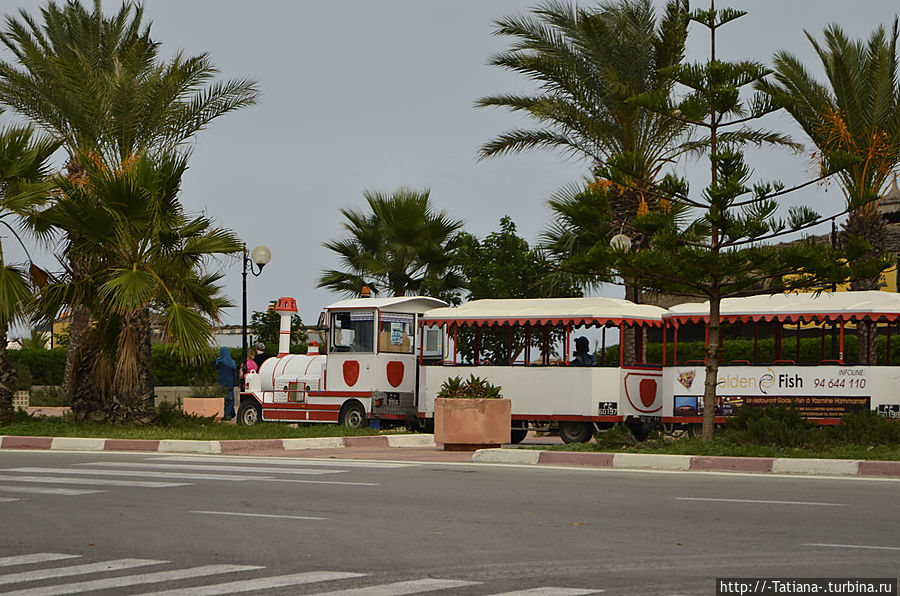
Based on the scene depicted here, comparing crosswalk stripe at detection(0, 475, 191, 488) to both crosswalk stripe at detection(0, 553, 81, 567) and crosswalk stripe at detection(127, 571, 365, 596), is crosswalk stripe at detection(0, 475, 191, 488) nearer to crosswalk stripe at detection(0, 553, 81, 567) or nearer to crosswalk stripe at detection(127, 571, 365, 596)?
crosswalk stripe at detection(0, 553, 81, 567)

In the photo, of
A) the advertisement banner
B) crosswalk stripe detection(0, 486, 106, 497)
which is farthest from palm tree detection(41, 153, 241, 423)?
the advertisement banner

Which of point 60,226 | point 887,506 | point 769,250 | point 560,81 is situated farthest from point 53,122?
point 887,506

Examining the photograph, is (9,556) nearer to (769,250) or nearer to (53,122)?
(769,250)

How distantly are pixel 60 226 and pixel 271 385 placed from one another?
6.38 meters

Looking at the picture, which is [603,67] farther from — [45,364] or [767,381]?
[45,364]

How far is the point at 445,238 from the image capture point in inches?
1358

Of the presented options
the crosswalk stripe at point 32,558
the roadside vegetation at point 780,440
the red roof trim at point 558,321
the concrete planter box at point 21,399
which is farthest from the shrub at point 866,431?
the concrete planter box at point 21,399

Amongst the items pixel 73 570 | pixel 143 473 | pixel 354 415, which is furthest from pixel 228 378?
pixel 73 570

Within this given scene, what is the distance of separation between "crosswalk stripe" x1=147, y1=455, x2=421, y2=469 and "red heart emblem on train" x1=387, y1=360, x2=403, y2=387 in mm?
6161

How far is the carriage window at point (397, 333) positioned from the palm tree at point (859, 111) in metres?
9.57

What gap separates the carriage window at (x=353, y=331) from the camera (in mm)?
23797

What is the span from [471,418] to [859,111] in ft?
42.9

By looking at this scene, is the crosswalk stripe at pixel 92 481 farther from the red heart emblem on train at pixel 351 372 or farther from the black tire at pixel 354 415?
the red heart emblem on train at pixel 351 372

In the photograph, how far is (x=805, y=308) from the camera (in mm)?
19719
